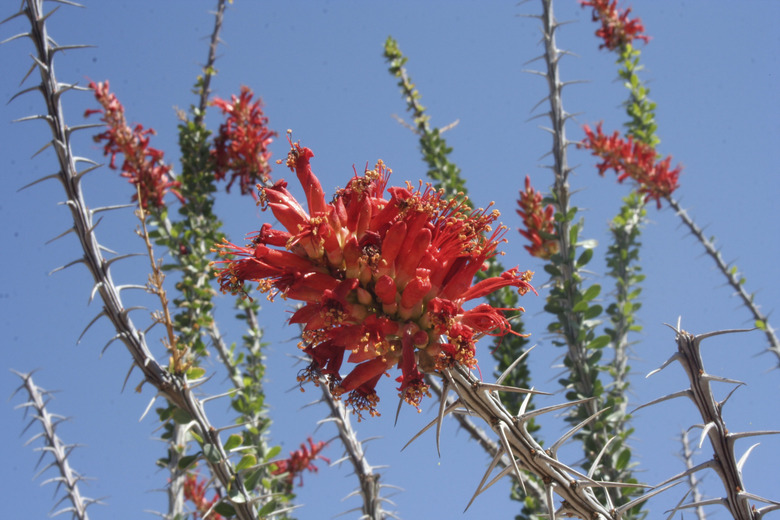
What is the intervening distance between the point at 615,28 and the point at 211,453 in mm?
8524

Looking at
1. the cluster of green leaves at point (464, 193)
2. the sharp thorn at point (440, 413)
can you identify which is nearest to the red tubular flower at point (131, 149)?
the cluster of green leaves at point (464, 193)

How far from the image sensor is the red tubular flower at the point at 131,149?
249 inches

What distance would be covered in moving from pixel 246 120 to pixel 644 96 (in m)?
5.18

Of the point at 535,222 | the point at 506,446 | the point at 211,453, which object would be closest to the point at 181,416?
the point at 211,453

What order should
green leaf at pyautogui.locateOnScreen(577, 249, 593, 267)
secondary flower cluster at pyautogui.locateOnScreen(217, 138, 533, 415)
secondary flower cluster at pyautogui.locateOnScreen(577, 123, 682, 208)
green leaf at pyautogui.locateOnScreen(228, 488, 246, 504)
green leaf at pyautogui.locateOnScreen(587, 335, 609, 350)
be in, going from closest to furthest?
secondary flower cluster at pyautogui.locateOnScreen(217, 138, 533, 415)
green leaf at pyautogui.locateOnScreen(228, 488, 246, 504)
green leaf at pyautogui.locateOnScreen(587, 335, 609, 350)
green leaf at pyautogui.locateOnScreen(577, 249, 593, 267)
secondary flower cluster at pyautogui.locateOnScreen(577, 123, 682, 208)

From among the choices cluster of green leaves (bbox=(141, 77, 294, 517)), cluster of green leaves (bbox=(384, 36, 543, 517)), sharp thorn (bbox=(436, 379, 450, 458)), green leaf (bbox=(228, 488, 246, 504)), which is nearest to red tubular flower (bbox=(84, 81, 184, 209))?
cluster of green leaves (bbox=(141, 77, 294, 517))

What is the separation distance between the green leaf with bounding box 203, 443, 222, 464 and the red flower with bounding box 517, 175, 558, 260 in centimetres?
368

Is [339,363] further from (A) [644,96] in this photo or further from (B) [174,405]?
(A) [644,96]

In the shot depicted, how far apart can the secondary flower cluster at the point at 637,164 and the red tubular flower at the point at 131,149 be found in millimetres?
5204

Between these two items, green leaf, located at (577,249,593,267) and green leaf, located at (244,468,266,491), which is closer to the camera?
green leaf, located at (244,468,266,491)

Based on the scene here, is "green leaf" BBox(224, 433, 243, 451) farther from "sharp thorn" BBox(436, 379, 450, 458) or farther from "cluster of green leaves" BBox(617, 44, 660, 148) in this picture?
"cluster of green leaves" BBox(617, 44, 660, 148)

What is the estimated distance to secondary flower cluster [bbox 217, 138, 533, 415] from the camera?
2.17m

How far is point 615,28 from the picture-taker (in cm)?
898

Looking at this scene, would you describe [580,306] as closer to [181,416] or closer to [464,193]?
[464,193]
